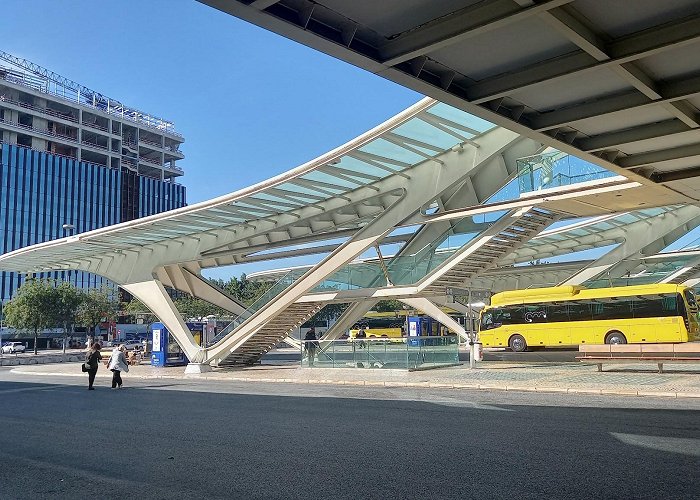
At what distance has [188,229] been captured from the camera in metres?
31.2

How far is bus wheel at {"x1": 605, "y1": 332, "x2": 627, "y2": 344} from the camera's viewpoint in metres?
27.8

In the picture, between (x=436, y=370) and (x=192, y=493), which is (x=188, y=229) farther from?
(x=192, y=493)

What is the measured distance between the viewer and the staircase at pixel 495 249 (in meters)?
22.5

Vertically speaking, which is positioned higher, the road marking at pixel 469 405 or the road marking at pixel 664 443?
the road marking at pixel 469 405

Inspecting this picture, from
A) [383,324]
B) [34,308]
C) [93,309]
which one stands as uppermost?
[93,309]

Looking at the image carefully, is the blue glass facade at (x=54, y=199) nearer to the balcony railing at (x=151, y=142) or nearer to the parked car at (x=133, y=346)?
the balcony railing at (x=151, y=142)

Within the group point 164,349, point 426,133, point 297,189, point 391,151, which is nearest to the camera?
point 426,133

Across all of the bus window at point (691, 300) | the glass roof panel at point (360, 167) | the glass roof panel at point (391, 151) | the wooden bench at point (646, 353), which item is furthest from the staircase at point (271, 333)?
the bus window at point (691, 300)

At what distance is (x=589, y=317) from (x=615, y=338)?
4.95ft

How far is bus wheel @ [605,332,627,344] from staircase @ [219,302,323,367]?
13111 millimetres

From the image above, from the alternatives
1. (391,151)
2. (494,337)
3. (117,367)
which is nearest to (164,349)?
(117,367)

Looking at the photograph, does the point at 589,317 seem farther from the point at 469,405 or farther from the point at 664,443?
the point at 664,443

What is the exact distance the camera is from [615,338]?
1104 inches

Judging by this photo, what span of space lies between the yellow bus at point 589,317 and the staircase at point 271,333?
9897 millimetres
